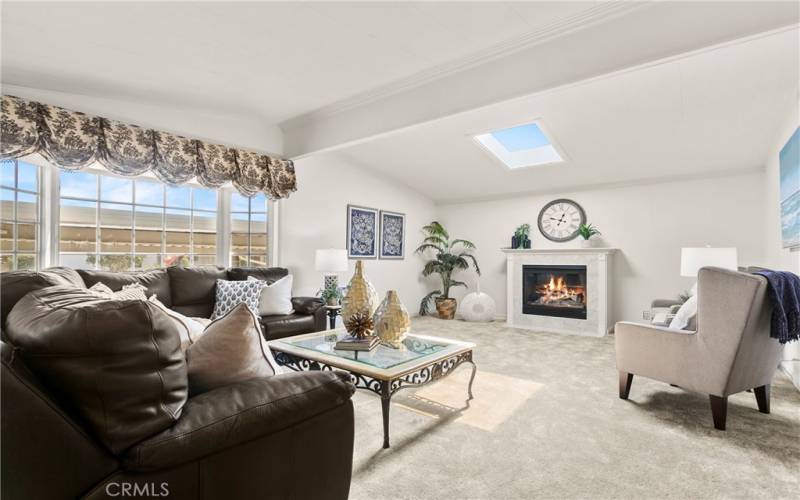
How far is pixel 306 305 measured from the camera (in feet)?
12.8

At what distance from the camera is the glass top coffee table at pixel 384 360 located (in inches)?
81.3

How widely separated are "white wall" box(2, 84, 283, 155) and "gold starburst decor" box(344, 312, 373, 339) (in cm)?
271

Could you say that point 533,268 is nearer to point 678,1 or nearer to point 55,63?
point 678,1

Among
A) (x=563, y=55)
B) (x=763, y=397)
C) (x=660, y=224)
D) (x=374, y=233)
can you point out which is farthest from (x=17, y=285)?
(x=660, y=224)

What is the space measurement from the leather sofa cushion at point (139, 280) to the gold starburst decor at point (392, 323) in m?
1.96

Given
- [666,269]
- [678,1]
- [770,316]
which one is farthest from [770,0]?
[666,269]

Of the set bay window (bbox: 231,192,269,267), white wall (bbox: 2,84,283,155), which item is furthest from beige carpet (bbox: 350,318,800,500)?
white wall (bbox: 2,84,283,155)

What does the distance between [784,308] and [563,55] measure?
1.96 m

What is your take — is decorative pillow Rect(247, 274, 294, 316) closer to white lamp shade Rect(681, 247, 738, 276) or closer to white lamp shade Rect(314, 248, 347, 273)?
white lamp shade Rect(314, 248, 347, 273)

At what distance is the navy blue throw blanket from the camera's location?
2.19 metres

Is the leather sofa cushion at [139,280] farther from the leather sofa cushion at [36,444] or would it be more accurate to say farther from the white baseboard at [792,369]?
the white baseboard at [792,369]

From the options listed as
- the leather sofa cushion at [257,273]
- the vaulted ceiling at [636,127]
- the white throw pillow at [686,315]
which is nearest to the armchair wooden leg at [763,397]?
the white throw pillow at [686,315]

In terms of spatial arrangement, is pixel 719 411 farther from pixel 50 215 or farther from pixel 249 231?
pixel 50 215

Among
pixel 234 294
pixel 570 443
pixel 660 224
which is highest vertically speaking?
pixel 660 224
